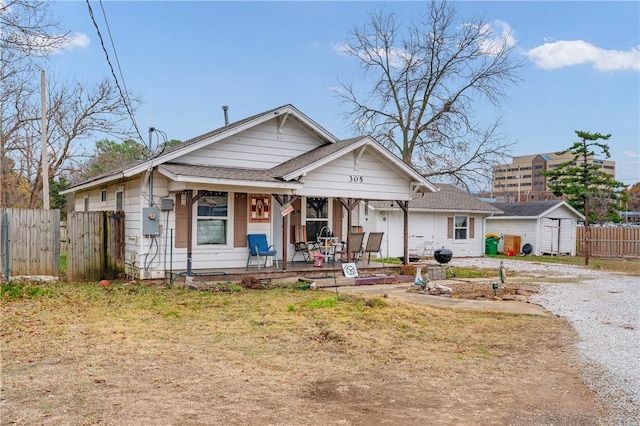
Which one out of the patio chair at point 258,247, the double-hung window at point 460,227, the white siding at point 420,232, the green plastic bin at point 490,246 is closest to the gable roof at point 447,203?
the white siding at point 420,232

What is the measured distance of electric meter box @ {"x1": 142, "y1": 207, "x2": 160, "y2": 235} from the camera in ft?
39.8

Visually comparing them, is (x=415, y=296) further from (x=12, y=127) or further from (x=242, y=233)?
(x=12, y=127)

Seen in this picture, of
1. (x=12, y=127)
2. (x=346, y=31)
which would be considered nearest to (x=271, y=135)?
(x=12, y=127)

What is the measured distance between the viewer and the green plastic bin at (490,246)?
1121 inches

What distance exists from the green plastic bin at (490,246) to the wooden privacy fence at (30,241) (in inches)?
882

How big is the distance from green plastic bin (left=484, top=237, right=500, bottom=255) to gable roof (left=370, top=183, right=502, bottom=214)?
7.65 feet

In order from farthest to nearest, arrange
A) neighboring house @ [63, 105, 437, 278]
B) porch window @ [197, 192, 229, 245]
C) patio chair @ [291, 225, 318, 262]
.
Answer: patio chair @ [291, 225, 318, 262], porch window @ [197, 192, 229, 245], neighboring house @ [63, 105, 437, 278]

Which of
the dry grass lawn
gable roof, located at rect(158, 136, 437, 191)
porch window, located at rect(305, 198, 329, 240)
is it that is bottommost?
the dry grass lawn

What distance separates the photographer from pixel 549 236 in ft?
96.2

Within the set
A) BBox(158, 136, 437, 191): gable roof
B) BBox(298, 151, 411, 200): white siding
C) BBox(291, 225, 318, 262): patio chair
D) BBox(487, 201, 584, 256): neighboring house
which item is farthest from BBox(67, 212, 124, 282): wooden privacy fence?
BBox(487, 201, 584, 256): neighboring house

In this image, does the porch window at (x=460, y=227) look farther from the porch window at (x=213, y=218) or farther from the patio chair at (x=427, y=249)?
the porch window at (x=213, y=218)

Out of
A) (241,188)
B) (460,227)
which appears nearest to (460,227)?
(460,227)

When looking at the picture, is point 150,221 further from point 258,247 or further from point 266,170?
point 266,170

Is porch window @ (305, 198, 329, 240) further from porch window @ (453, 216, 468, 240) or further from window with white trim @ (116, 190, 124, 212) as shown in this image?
porch window @ (453, 216, 468, 240)
